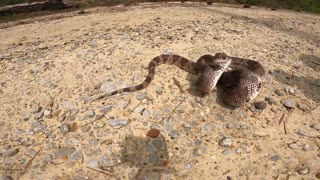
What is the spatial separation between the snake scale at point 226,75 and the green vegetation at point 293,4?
562 cm

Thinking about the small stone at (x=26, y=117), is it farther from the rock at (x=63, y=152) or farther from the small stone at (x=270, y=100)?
the small stone at (x=270, y=100)

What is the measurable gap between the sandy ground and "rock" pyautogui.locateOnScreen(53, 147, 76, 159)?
12 millimetres

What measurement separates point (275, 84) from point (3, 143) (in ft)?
13.0

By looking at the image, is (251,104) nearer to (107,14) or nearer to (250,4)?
(107,14)

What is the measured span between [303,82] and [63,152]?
3.76 metres

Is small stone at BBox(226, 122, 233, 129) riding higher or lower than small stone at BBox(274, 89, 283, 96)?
lower

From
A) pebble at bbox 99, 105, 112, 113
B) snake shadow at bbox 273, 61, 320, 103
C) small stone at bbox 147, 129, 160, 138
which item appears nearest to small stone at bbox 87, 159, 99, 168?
small stone at bbox 147, 129, 160, 138

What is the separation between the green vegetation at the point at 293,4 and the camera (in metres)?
10.8

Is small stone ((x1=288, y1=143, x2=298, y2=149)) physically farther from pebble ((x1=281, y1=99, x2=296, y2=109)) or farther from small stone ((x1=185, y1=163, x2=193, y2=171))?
small stone ((x1=185, y1=163, x2=193, y2=171))

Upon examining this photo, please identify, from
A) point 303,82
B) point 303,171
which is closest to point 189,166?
point 303,171

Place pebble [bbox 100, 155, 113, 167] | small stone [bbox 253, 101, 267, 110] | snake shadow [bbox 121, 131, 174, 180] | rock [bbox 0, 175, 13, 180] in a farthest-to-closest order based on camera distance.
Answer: small stone [bbox 253, 101, 267, 110]
pebble [bbox 100, 155, 113, 167]
snake shadow [bbox 121, 131, 174, 180]
rock [bbox 0, 175, 13, 180]

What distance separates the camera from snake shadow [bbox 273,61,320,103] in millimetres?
5540

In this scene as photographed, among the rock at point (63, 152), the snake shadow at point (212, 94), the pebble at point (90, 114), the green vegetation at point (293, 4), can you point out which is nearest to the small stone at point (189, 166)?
the snake shadow at point (212, 94)

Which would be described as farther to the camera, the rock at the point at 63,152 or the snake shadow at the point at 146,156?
the rock at the point at 63,152
